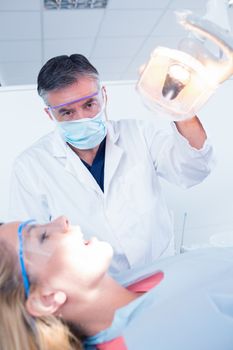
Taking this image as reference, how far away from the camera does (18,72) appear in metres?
4.48

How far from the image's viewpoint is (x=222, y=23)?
83cm

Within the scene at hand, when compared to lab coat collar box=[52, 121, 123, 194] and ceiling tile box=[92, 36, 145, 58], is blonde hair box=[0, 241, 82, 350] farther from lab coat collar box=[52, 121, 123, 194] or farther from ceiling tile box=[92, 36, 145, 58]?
ceiling tile box=[92, 36, 145, 58]

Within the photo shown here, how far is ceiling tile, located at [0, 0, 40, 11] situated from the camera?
9.25ft

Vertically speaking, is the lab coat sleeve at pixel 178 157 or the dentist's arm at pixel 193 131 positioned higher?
the dentist's arm at pixel 193 131

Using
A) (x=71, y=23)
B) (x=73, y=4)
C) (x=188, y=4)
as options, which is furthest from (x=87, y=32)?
(x=188, y=4)

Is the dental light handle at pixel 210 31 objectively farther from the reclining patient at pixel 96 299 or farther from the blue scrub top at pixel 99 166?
the blue scrub top at pixel 99 166

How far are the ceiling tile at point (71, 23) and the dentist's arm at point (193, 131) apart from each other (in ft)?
7.95

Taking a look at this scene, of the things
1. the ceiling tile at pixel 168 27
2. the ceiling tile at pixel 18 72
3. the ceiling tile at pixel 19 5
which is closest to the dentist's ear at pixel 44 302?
the ceiling tile at pixel 19 5

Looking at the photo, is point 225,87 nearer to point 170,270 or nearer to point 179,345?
point 170,270

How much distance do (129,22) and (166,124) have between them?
6.75 feet

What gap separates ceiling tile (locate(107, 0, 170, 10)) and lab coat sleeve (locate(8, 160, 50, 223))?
2.20 meters

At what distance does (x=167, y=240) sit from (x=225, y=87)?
993 mm

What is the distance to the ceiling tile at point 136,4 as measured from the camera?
307 centimetres

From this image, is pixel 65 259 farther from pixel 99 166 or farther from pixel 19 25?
pixel 19 25
